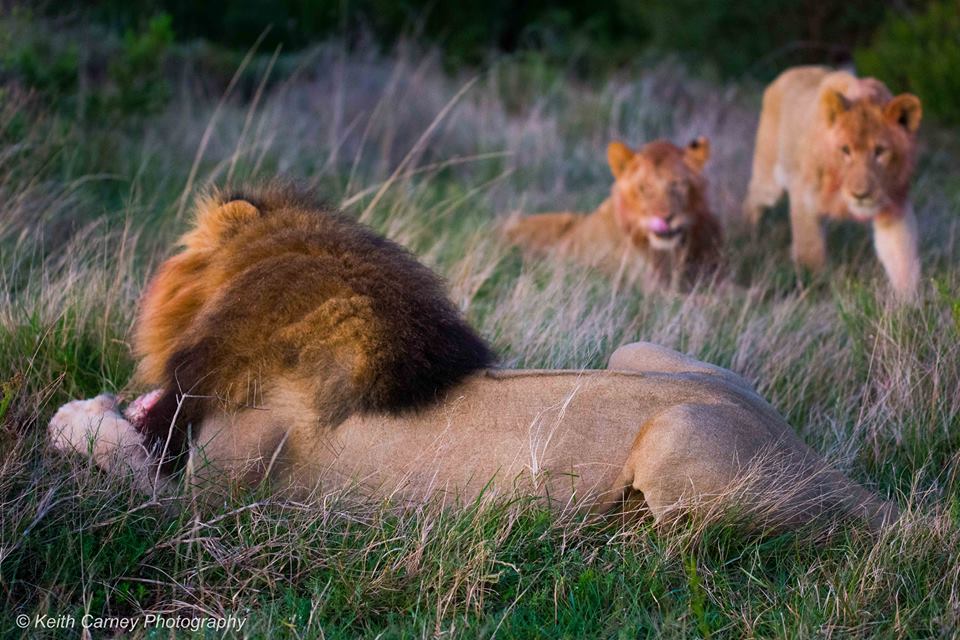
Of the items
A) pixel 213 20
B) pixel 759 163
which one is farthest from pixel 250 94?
pixel 759 163

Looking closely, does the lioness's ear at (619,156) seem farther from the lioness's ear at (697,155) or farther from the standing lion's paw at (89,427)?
the standing lion's paw at (89,427)

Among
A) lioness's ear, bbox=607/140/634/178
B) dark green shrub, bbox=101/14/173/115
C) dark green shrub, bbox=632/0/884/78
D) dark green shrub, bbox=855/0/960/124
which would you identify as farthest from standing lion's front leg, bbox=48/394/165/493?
dark green shrub, bbox=632/0/884/78

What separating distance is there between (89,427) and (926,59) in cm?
1072

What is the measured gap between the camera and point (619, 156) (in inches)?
301

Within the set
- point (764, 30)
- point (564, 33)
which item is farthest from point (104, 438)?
point (564, 33)

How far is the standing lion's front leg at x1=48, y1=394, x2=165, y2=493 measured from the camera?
3.61 metres

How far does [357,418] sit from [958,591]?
1867 mm

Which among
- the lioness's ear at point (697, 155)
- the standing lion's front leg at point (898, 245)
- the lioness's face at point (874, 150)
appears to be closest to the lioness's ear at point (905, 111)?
the lioness's face at point (874, 150)

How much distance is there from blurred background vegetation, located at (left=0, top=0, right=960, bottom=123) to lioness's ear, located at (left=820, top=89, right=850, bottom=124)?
4.66 meters

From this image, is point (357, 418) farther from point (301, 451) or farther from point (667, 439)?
point (667, 439)

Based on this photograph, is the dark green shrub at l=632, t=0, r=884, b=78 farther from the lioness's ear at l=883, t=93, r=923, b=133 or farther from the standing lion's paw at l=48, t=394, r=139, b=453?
the standing lion's paw at l=48, t=394, r=139, b=453

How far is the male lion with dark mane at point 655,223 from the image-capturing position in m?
7.36

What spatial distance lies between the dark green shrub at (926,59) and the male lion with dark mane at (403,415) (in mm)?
9406

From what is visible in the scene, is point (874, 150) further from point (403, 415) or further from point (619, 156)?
point (403, 415)
